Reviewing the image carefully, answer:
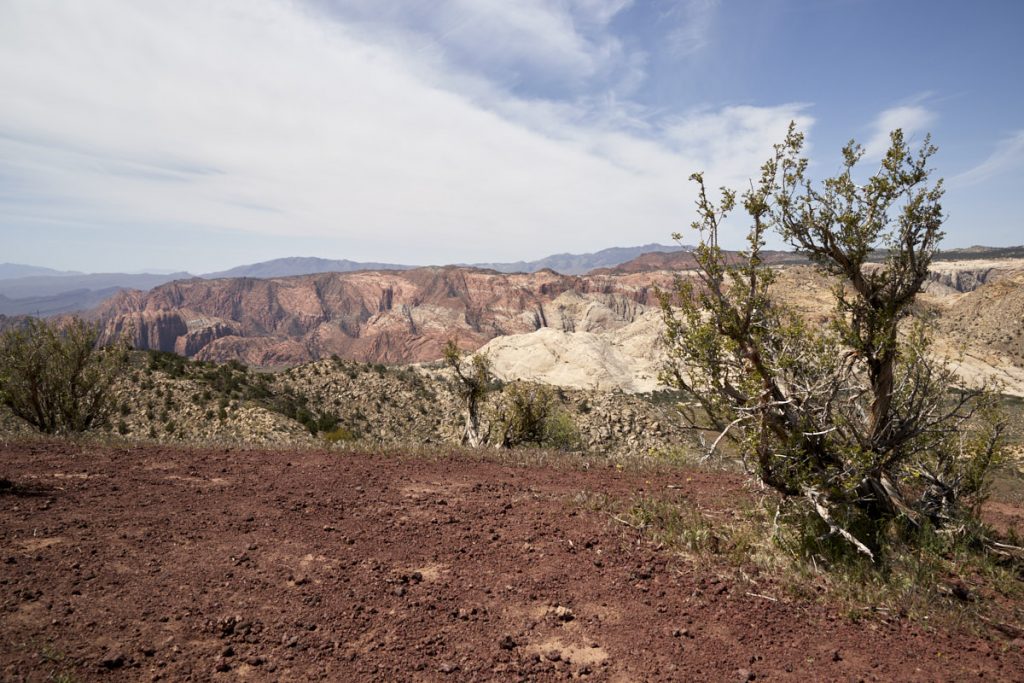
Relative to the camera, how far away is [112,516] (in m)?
6.84

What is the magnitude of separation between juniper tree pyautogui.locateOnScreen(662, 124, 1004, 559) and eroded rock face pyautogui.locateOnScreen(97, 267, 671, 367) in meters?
119

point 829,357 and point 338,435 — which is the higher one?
point 829,357

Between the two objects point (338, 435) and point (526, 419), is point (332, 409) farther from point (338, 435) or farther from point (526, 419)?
point (526, 419)

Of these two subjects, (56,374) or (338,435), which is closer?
(56,374)

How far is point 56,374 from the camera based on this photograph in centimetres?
1419

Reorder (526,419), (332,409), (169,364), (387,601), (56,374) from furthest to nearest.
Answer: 1. (332,409)
2. (169,364)
3. (526,419)
4. (56,374)
5. (387,601)

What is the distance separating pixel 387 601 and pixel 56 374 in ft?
46.9

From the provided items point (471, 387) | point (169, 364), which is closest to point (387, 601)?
point (471, 387)

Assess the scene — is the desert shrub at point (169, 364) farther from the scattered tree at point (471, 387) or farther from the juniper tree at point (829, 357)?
the juniper tree at point (829, 357)

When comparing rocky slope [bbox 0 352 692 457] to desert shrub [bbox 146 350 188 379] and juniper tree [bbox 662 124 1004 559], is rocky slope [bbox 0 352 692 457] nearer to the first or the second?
desert shrub [bbox 146 350 188 379]

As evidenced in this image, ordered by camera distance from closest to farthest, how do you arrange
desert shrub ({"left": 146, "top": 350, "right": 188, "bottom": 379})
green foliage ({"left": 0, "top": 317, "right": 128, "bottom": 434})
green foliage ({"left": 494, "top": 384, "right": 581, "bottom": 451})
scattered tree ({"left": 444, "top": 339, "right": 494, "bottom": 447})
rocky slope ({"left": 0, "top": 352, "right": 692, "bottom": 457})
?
green foliage ({"left": 0, "top": 317, "right": 128, "bottom": 434}), scattered tree ({"left": 444, "top": 339, "right": 494, "bottom": 447}), green foliage ({"left": 494, "top": 384, "right": 581, "bottom": 451}), rocky slope ({"left": 0, "top": 352, "right": 692, "bottom": 457}), desert shrub ({"left": 146, "top": 350, "right": 188, "bottom": 379})

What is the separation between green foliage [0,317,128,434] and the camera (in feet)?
45.4

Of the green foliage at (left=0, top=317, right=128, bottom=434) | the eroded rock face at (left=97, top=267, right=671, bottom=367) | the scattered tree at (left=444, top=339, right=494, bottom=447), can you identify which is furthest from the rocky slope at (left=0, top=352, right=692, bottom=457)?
the eroded rock face at (left=97, top=267, right=671, bottom=367)

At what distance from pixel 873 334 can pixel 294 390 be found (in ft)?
101
